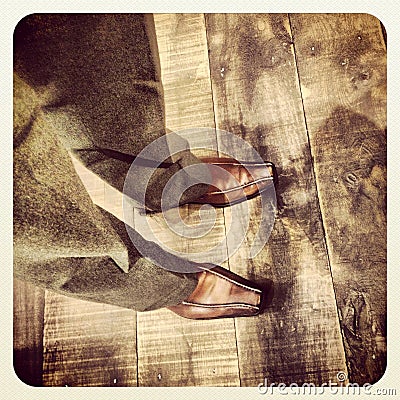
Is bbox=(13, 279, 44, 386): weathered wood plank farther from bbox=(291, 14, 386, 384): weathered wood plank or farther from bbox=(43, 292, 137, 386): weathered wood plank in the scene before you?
bbox=(291, 14, 386, 384): weathered wood plank

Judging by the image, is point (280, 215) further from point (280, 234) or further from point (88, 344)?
point (88, 344)

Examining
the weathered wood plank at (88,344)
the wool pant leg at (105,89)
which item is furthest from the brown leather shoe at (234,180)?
the weathered wood plank at (88,344)

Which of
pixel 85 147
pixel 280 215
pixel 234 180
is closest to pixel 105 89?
pixel 85 147

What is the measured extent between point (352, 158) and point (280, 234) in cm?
21

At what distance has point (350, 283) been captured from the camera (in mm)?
1151

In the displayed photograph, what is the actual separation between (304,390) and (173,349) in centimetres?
27

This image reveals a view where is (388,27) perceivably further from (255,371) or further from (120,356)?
(120,356)

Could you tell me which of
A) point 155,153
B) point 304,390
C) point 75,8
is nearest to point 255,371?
point 304,390

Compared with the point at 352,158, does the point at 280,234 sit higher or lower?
lower

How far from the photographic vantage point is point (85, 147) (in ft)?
3.63

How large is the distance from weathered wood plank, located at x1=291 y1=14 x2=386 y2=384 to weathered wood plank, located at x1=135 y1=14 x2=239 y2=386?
21cm

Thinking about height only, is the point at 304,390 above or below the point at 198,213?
below

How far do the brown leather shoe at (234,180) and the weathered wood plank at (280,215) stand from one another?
23mm

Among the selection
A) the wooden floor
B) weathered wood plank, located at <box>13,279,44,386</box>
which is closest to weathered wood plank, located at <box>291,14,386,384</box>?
the wooden floor
